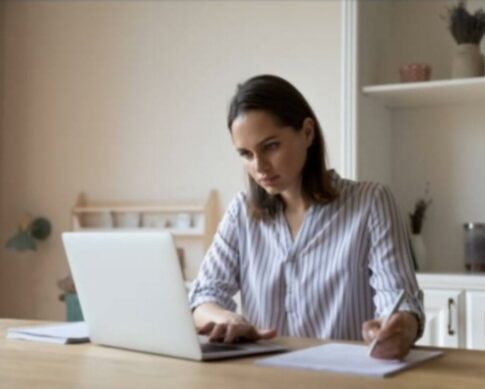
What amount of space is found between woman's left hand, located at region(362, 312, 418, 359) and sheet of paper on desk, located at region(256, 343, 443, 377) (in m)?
0.01

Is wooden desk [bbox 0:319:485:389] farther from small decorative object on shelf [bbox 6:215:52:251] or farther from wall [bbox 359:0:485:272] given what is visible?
small decorative object on shelf [bbox 6:215:52:251]

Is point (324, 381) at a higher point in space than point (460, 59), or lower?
lower

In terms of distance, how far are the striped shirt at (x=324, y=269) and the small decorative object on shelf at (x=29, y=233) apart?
219cm

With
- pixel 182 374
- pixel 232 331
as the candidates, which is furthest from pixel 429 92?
pixel 182 374

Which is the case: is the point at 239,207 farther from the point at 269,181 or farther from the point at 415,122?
the point at 415,122

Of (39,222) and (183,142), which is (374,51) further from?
(39,222)

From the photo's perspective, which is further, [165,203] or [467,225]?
[165,203]

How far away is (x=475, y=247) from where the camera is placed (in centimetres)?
273

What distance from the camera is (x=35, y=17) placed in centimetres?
403

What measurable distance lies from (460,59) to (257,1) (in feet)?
3.45

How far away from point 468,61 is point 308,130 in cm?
122

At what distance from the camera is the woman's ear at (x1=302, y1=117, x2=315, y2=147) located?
1715 millimetres

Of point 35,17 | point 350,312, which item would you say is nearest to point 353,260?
point 350,312

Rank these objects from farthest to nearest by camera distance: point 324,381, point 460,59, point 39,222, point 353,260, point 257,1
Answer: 1. point 39,222
2. point 257,1
3. point 460,59
4. point 353,260
5. point 324,381
